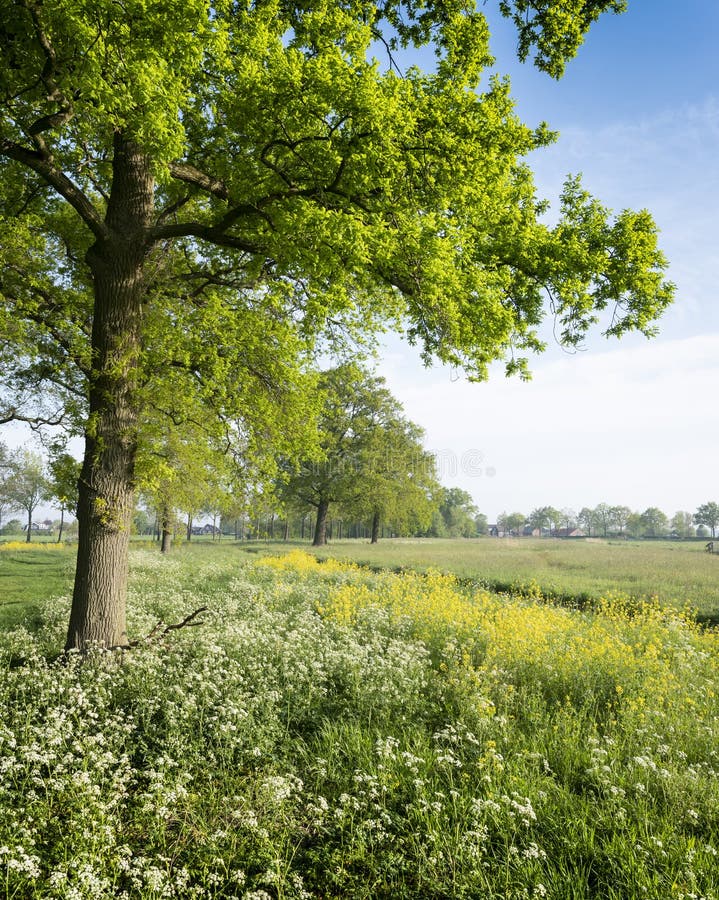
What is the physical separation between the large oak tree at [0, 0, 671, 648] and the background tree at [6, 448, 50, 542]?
1966 inches

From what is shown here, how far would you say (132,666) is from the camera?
22.7ft

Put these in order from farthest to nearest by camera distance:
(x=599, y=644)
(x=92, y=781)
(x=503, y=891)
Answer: (x=599, y=644) < (x=92, y=781) < (x=503, y=891)

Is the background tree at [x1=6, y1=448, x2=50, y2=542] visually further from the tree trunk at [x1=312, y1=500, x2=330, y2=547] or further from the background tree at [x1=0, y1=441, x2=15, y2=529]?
the tree trunk at [x1=312, y1=500, x2=330, y2=547]

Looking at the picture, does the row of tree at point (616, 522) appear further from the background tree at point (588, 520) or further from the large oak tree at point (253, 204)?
the large oak tree at point (253, 204)

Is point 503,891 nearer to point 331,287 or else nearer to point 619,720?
point 619,720

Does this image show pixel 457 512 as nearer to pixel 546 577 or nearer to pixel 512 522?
pixel 512 522

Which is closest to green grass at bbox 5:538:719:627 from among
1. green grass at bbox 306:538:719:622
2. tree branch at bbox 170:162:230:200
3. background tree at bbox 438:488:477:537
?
green grass at bbox 306:538:719:622

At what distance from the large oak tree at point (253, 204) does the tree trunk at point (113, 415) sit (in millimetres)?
31

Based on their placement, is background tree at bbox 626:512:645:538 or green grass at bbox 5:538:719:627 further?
background tree at bbox 626:512:645:538

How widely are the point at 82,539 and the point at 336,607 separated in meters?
5.34

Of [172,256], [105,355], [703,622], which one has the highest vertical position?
[172,256]

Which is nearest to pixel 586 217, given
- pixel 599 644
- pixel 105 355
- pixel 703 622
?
pixel 599 644

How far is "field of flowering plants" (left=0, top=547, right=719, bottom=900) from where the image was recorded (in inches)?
142

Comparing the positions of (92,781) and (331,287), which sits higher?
(331,287)
